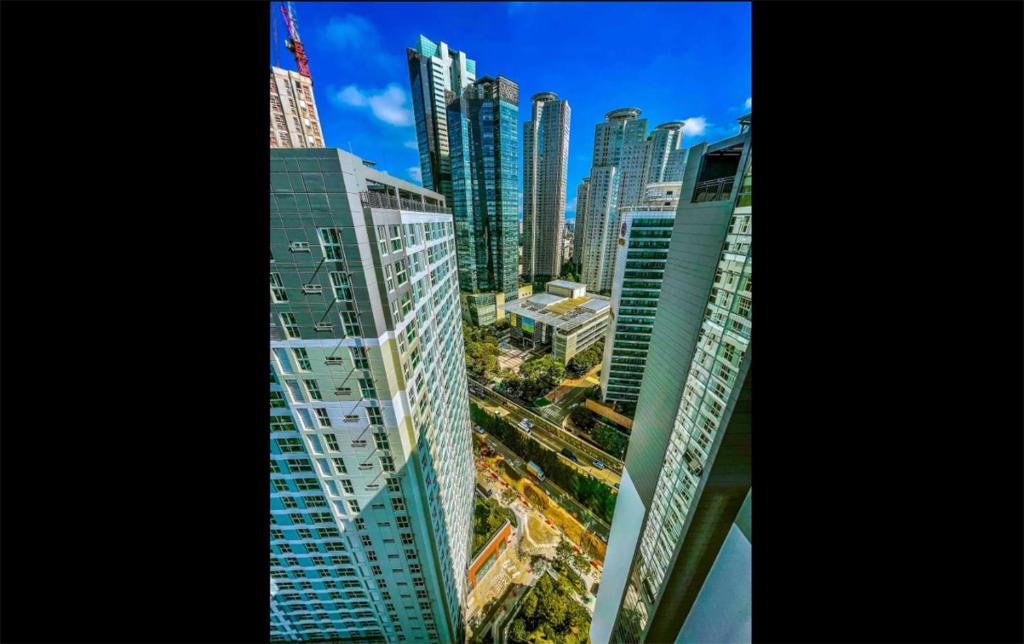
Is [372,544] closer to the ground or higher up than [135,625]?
closer to the ground

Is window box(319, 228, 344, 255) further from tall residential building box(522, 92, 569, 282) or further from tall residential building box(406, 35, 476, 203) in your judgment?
tall residential building box(522, 92, 569, 282)

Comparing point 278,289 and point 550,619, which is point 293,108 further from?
point 550,619

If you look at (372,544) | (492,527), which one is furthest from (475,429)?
(372,544)

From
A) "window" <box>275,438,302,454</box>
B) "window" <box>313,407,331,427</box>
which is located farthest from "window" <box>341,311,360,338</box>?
"window" <box>275,438,302,454</box>

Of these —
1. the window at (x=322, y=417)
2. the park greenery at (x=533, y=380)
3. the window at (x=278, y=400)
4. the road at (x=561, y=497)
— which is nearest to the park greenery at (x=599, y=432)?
the park greenery at (x=533, y=380)

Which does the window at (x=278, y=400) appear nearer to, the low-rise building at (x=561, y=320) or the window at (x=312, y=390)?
the window at (x=312, y=390)

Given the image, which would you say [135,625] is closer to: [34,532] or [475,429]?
[34,532]
